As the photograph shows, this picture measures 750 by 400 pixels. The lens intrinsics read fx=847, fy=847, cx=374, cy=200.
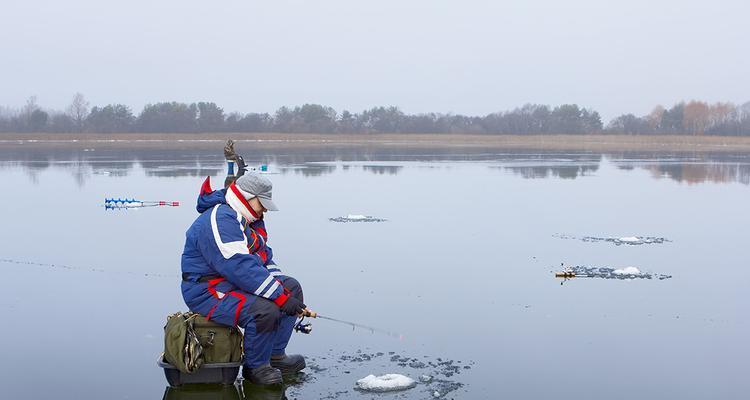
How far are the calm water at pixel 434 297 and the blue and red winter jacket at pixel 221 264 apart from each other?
608mm

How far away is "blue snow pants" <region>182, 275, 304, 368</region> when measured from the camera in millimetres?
4992

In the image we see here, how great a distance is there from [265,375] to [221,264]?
0.72 meters

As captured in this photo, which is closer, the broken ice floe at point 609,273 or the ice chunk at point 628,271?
the broken ice floe at point 609,273

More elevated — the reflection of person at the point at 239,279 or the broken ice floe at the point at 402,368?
the reflection of person at the point at 239,279

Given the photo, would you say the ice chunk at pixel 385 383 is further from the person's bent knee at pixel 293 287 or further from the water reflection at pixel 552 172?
the water reflection at pixel 552 172

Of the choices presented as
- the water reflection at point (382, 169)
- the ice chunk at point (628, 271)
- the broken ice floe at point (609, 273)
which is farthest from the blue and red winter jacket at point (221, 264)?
the water reflection at point (382, 169)

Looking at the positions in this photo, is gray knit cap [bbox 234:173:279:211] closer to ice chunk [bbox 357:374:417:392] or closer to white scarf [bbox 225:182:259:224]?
white scarf [bbox 225:182:259:224]

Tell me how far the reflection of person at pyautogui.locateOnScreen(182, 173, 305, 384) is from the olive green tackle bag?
0.06m

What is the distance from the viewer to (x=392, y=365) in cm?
559

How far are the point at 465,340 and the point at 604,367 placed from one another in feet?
3.45

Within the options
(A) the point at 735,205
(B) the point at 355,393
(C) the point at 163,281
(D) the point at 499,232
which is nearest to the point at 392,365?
(B) the point at 355,393

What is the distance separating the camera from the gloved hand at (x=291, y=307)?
5.05m

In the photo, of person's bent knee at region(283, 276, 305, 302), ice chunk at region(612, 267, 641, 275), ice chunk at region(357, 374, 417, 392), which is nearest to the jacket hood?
person's bent knee at region(283, 276, 305, 302)

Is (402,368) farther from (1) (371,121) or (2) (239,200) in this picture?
(1) (371,121)
